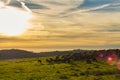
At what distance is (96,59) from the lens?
17162cm

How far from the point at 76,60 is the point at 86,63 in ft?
39.2

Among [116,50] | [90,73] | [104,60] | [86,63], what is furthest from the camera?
[116,50]

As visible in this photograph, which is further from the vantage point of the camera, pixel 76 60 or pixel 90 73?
pixel 76 60

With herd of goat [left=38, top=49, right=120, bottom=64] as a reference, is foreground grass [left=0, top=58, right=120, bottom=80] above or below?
below

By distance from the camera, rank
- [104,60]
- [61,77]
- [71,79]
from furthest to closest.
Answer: [104,60]
[61,77]
[71,79]

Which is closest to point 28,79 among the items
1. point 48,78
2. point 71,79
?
point 48,78

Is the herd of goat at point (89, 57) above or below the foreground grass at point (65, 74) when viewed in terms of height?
above

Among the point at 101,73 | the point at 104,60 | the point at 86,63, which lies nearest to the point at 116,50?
the point at 104,60

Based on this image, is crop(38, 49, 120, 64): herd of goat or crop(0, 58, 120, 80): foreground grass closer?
crop(0, 58, 120, 80): foreground grass

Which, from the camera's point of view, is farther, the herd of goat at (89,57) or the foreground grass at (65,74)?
the herd of goat at (89,57)

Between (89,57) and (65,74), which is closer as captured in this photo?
(65,74)

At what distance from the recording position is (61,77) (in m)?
120

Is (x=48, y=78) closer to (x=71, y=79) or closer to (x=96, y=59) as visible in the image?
(x=71, y=79)

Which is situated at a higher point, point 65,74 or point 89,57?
point 89,57
